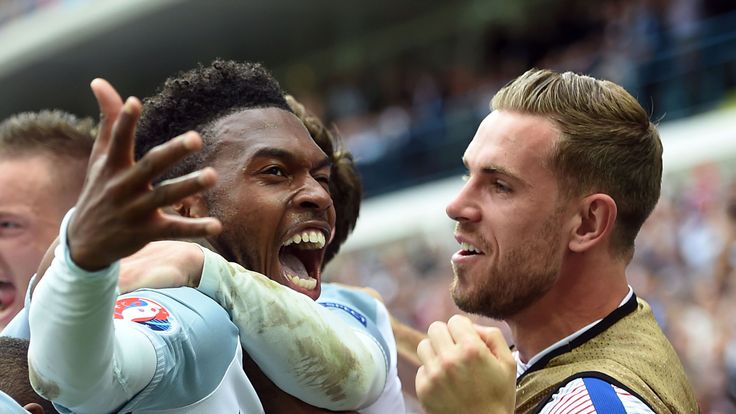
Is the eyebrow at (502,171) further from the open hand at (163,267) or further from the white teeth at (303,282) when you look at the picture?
the open hand at (163,267)

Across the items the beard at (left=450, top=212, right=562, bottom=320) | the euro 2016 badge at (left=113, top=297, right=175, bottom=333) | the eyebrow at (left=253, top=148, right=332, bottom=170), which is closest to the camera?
the euro 2016 badge at (left=113, top=297, right=175, bottom=333)

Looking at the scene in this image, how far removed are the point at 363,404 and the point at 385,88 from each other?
39.2 ft

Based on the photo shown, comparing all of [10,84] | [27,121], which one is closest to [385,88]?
[10,84]

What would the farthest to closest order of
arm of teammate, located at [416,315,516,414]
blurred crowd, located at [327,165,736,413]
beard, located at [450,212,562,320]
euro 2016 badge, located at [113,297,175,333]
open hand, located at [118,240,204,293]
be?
blurred crowd, located at [327,165,736,413]
beard, located at [450,212,562,320]
arm of teammate, located at [416,315,516,414]
open hand, located at [118,240,204,293]
euro 2016 badge, located at [113,297,175,333]

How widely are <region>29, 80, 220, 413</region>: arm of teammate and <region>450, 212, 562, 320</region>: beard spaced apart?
1.08 meters

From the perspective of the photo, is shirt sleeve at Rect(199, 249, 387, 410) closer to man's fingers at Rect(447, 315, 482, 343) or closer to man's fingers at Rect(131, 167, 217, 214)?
man's fingers at Rect(447, 315, 482, 343)

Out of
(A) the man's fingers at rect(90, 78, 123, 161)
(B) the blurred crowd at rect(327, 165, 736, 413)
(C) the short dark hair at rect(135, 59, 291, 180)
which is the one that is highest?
(A) the man's fingers at rect(90, 78, 123, 161)

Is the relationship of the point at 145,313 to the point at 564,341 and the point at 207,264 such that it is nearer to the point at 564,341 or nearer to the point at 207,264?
the point at 207,264

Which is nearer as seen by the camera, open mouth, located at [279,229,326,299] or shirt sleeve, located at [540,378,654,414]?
shirt sleeve, located at [540,378,654,414]

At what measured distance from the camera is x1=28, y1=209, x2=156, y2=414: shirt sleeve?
180 cm

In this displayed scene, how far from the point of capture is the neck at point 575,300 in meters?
2.81

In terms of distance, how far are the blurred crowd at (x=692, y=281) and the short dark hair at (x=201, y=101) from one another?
3.41m

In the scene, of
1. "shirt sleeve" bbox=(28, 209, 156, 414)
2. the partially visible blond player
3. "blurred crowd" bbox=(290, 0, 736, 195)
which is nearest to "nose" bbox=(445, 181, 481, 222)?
the partially visible blond player

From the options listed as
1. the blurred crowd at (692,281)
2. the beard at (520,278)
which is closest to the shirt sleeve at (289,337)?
the beard at (520,278)
